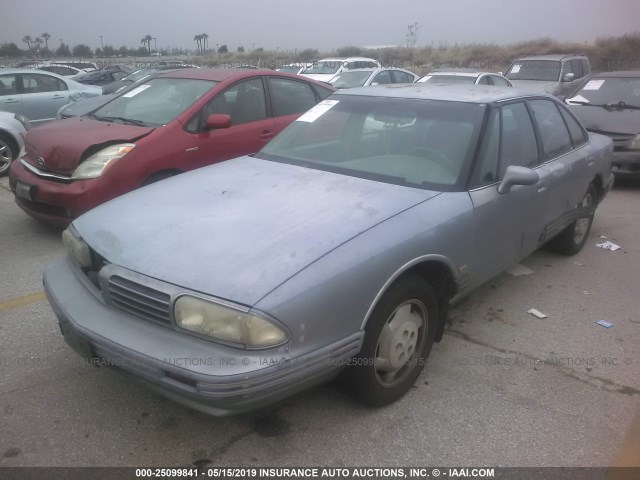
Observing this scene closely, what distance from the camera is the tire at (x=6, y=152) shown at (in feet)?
24.5

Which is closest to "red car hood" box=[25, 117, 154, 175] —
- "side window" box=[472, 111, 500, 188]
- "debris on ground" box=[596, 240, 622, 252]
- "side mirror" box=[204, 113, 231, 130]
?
"side mirror" box=[204, 113, 231, 130]

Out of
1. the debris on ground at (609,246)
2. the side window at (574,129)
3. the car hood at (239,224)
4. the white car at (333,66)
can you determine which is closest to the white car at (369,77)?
the white car at (333,66)

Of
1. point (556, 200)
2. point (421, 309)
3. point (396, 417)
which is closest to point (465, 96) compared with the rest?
point (556, 200)

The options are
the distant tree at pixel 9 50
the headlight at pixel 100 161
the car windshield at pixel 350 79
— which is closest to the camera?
the headlight at pixel 100 161

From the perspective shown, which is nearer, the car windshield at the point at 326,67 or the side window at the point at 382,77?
the side window at the point at 382,77

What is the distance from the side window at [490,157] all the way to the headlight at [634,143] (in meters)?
4.92

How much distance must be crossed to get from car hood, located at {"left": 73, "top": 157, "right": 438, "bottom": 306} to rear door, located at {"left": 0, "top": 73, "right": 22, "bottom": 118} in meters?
7.95

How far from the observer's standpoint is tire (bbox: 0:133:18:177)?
24.5ft

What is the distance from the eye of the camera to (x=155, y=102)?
553 centimetres

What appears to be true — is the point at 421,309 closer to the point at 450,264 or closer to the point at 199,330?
the point at 450,264

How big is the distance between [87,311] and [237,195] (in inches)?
38.4

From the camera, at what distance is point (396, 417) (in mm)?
2654

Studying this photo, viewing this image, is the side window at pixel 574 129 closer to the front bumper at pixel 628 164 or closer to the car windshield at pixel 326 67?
the front bumper at pixel 628 164

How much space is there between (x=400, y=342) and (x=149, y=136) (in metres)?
3.31
